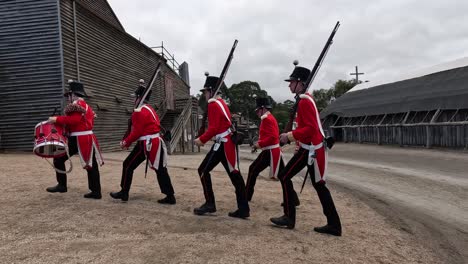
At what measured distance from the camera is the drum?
580 centimetres

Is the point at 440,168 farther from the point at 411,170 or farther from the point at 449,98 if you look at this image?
the point at 449,98

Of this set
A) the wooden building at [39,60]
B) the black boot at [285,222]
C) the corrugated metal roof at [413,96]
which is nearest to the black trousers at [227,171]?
the black boot at [285,222]

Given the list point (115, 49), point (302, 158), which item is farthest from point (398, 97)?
point (302, 158)

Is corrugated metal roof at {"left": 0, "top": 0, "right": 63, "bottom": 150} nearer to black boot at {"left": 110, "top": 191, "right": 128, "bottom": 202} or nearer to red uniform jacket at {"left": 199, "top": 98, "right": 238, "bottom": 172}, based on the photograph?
black boot at {"left": 110, "top": 191, "right": 128, "bottom": 202}

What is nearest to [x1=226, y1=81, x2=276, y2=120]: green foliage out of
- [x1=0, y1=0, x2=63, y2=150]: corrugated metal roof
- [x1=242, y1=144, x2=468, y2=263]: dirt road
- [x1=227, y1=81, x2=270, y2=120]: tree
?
[x1=227, y1=81, x2=270, y2=120]: tree

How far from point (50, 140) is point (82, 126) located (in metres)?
0.52

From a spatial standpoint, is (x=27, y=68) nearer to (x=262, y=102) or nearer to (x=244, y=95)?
(x=262, y=102)

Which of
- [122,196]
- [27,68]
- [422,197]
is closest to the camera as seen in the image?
[122,196]

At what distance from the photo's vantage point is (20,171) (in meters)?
9.16

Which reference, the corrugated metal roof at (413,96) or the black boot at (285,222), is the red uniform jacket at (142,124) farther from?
the corrugated metal roof at (413,96)

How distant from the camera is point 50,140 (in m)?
5.80

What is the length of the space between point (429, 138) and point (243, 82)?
60.6 m

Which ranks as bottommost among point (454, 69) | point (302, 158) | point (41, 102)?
point (302, 158)

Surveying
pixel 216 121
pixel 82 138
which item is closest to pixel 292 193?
pixel 216 121
